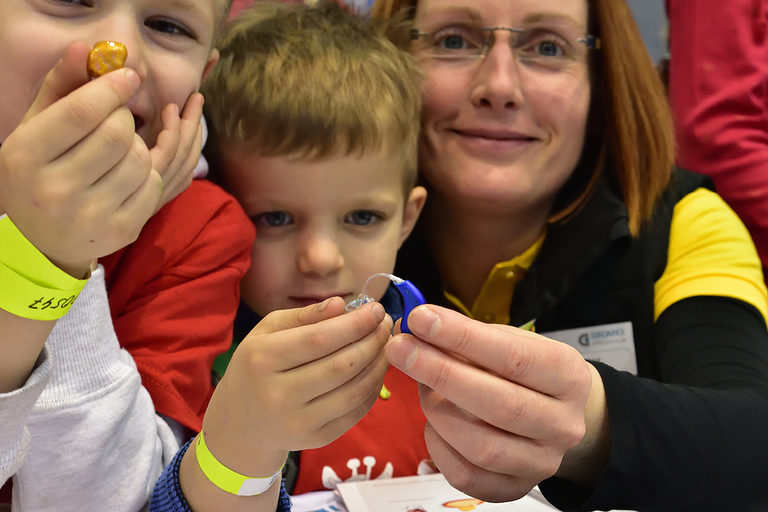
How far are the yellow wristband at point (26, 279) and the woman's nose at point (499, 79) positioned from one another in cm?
86

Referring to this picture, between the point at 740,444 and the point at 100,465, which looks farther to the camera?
the point at 740,444

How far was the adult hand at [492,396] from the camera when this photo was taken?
74 cm

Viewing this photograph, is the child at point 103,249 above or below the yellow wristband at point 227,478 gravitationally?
above

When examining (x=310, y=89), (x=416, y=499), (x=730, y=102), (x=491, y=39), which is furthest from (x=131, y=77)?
(x=730, y=102)

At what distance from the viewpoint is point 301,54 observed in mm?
1289

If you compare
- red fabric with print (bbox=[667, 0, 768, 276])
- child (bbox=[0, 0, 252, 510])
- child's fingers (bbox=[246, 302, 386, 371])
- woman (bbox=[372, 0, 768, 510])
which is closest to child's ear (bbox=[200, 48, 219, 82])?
child (bbox=[0, 0, 252, 510])

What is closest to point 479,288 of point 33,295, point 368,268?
point 368,268

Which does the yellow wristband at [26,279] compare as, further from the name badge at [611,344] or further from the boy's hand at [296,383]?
the name badge at [611,344]

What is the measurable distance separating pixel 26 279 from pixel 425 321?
389 millimetres

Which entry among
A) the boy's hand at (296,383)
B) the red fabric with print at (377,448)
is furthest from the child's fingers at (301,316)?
the red fabric with print at (377,448)

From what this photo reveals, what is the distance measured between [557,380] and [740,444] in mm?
412

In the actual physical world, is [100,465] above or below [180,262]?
below

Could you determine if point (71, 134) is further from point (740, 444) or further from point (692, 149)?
point (692, 149)

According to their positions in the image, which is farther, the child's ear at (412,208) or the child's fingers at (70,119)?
the child's ear at (412,208)
